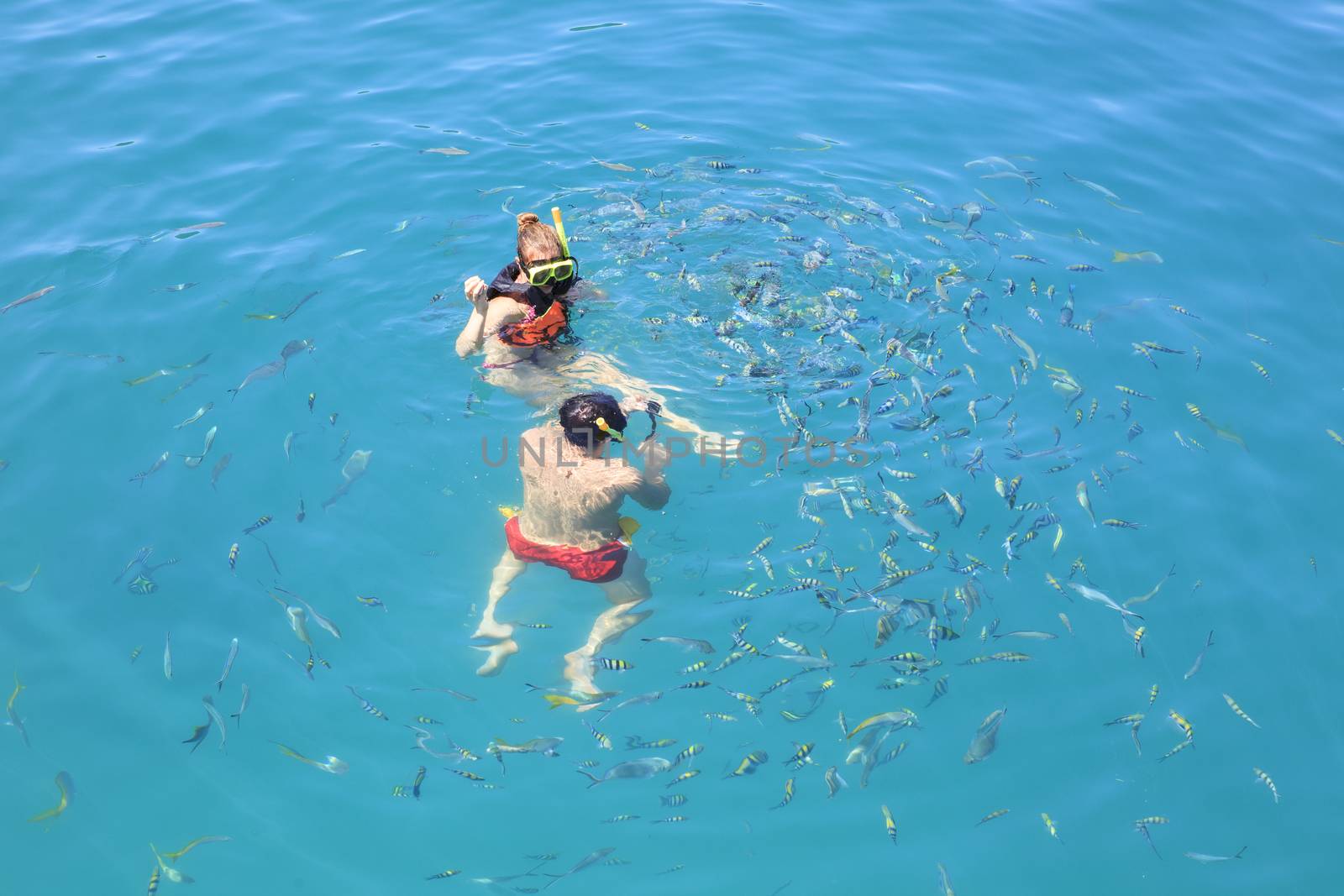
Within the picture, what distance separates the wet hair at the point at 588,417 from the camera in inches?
221

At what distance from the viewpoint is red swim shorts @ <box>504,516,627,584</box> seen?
6.10 metres

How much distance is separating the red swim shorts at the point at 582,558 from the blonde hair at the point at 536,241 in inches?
86.4

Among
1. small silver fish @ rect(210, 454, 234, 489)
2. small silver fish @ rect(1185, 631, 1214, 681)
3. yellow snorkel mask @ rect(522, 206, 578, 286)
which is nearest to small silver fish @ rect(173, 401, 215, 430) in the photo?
small silver fish @ rect(210, 454, 234, 489)

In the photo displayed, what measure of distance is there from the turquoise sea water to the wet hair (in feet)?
4.28

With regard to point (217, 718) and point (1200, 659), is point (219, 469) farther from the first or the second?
point (1200, 659)

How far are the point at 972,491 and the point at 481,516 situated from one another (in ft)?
12.5

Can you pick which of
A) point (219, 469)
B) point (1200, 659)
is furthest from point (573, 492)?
point (1200, 659)

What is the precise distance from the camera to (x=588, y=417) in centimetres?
562

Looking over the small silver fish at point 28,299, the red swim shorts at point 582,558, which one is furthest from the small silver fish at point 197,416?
the red swim shorts at point 582,558

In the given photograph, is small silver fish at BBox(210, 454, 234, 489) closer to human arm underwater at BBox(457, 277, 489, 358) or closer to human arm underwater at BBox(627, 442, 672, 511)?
human arm underwater at BBox(457, 277, 489, 358)

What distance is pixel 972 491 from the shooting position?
696 centimetres

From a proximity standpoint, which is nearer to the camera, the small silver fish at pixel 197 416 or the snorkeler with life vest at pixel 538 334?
the snorkeler with life vest at pixel 538 334

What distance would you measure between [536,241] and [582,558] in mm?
2486

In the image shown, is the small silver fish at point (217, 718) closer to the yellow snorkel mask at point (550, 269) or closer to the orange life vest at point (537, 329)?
the orange life vest at point (537, 329)
